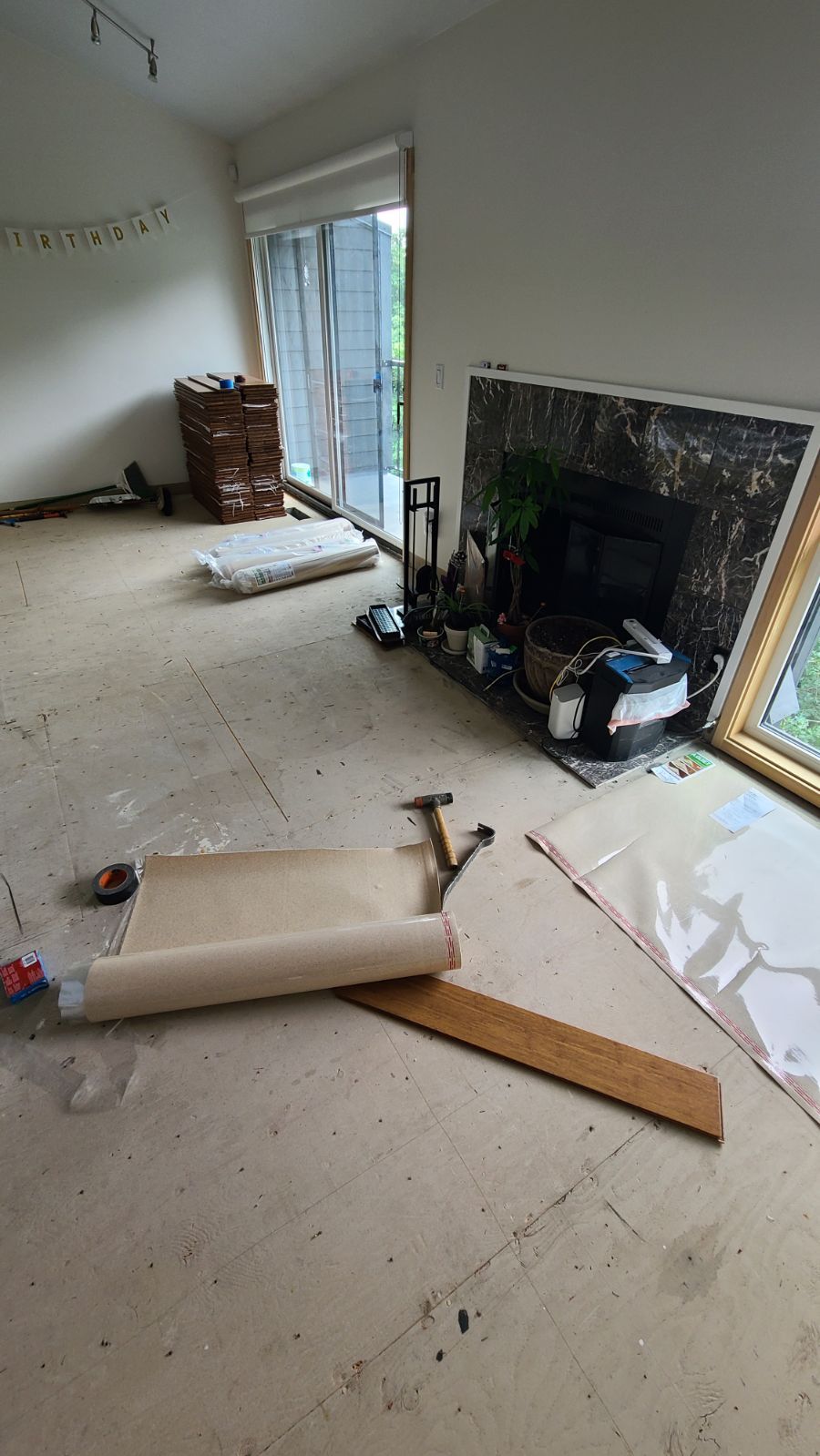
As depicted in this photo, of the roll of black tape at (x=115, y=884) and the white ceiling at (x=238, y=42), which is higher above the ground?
the white ceiling at (x=238, y=42)

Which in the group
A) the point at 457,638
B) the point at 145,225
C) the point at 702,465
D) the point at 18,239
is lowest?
the point at 457,638

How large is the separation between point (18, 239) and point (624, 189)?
13.7ft

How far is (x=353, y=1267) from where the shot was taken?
3.87ft

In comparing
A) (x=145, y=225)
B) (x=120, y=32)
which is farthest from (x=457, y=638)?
(x=145, y=225)

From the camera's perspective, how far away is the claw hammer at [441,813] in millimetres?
1971

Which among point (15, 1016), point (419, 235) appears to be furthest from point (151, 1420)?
point (419, 235)

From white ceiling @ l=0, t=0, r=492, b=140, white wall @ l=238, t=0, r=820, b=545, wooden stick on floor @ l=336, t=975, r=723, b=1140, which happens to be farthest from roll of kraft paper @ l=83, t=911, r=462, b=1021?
white ceiling @ l=0, t=0, r=492, b=140

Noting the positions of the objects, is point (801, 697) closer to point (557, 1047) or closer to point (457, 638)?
point (457, 638)

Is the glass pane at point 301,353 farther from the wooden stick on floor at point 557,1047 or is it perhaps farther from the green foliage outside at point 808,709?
the wooden stick on floor at point 557,1047

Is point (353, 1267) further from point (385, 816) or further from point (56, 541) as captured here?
point (56, 541)

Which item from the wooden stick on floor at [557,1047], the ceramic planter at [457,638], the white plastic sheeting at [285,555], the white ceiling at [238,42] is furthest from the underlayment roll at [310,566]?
the wooden stick on floor at [557,1047]

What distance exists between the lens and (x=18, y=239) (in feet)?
13.9

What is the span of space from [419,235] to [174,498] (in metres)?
3.06

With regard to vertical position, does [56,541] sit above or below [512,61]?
below
